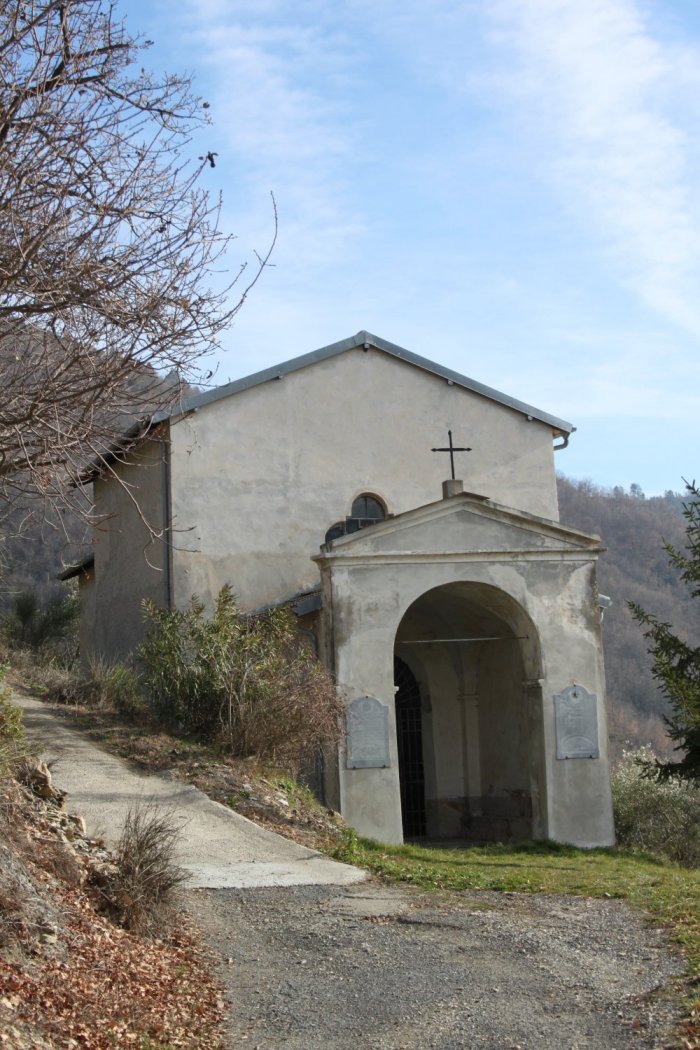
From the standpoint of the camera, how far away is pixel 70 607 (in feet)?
83.7

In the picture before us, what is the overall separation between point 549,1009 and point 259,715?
8.27 meters

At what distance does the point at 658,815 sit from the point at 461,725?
146 inches

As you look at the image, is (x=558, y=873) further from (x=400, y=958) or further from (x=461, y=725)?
(x=461, y=725)

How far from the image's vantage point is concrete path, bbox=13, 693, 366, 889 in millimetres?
10836

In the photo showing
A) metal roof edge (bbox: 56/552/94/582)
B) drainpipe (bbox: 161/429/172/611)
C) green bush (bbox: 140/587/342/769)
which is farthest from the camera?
metal roof edge (bbox: 56/552/94/582)

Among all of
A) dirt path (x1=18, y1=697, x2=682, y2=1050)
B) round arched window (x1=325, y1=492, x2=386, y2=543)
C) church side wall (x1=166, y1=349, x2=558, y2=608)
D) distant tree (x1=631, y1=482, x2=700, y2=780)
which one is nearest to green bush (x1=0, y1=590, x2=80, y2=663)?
church side wall (x1=166, y1=349, x2=558, y2=608)

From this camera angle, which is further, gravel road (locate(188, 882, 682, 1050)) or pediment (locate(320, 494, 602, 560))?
pediment (locate(320, 494, 602, 560))

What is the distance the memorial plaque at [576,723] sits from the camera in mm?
16906

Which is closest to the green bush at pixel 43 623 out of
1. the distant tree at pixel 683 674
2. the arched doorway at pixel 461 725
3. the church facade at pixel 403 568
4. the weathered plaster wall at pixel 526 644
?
the church facade at pixel 403 568

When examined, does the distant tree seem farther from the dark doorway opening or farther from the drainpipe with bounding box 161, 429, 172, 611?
the drainpipe with bounding box 161, 429, 172, 611

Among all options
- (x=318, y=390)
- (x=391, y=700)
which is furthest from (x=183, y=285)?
(x=318, y=390)

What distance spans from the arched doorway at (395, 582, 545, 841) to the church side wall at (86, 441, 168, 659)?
4574mm

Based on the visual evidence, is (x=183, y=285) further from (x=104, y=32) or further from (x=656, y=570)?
(x=656, y=570)

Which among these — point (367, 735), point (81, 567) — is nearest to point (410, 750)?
point (367, 735)
